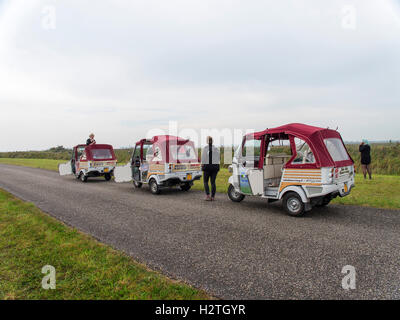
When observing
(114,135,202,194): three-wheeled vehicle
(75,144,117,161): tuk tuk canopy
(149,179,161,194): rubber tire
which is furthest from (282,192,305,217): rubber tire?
(75,144,117,161): tuk tuk canopy

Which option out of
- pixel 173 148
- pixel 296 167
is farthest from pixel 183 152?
pixel 296 167

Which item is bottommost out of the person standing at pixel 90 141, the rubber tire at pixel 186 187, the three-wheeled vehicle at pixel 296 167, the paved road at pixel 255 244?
the paved road at pixel 255 244

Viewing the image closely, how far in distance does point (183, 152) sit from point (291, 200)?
16.7ft

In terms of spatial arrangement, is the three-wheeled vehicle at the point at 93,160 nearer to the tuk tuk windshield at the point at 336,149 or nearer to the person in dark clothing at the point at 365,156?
the tuk tuk windshield at the point at 336,149

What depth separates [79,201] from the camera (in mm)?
8844

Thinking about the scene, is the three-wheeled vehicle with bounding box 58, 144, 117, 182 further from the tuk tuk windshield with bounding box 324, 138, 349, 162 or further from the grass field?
the tuk tuk windshield with bounding box 324, 138, 349, 162

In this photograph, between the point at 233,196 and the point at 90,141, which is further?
the point at 90,141

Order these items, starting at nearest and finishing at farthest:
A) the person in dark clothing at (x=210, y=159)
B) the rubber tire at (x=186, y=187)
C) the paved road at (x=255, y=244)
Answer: the paved road at (x=255, y=244) → the person in dark clothing at (x=210, y=159) → the rubber tire at (x=186, y=187)

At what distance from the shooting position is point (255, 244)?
4531mm

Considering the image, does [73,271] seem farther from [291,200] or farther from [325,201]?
[325,201]

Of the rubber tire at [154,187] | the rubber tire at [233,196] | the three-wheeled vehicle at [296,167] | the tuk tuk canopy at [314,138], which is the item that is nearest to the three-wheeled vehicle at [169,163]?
the rubber tire at [154,187]

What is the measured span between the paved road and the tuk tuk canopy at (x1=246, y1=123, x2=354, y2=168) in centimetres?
137

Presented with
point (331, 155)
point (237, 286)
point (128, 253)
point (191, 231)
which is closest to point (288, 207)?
point (331, 155)

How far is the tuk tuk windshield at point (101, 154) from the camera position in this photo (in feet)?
47.6
